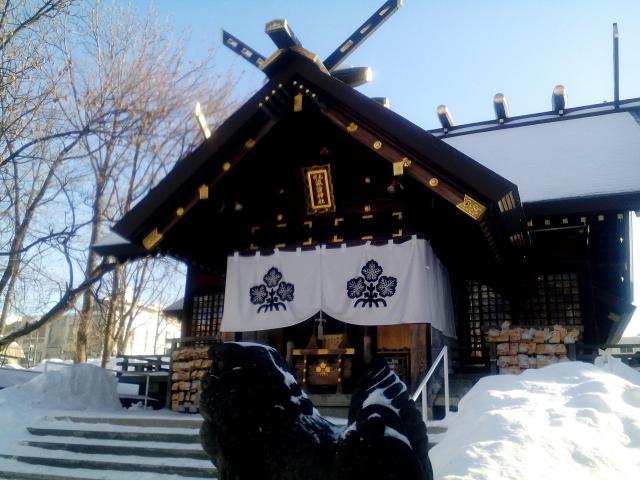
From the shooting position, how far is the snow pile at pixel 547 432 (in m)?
4.13

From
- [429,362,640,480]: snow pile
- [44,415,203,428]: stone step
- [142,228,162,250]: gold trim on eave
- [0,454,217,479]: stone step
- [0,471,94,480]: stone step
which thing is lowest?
[0,471,94,480]: stone step

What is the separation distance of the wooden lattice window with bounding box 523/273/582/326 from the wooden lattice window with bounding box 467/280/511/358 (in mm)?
503

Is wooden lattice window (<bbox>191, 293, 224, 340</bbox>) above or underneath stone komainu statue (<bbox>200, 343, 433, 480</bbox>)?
above

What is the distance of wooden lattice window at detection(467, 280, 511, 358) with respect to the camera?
1119 centimetres

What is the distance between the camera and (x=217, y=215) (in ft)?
35.2

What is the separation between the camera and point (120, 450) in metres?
7.20

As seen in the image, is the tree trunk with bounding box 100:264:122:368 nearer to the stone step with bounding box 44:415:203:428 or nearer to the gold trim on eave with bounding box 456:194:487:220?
the stone step with bounding box 44:415:203:428

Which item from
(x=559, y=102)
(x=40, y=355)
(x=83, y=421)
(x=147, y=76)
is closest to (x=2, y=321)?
(x=147, y=76)

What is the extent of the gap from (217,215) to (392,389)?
8471 millimetres

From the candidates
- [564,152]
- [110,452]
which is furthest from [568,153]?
[110,452]

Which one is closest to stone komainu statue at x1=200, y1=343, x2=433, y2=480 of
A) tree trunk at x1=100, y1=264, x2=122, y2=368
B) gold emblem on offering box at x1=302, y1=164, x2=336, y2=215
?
gold emblem on offering box at x1=302, y1=164, x2=336, y2=215

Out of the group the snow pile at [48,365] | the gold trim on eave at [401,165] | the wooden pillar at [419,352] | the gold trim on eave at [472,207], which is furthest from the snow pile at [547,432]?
the snow pile at [48,365]

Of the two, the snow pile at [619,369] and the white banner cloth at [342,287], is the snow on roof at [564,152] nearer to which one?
the white banner cloth at [342,287]

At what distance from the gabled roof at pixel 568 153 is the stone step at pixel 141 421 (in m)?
6.72
